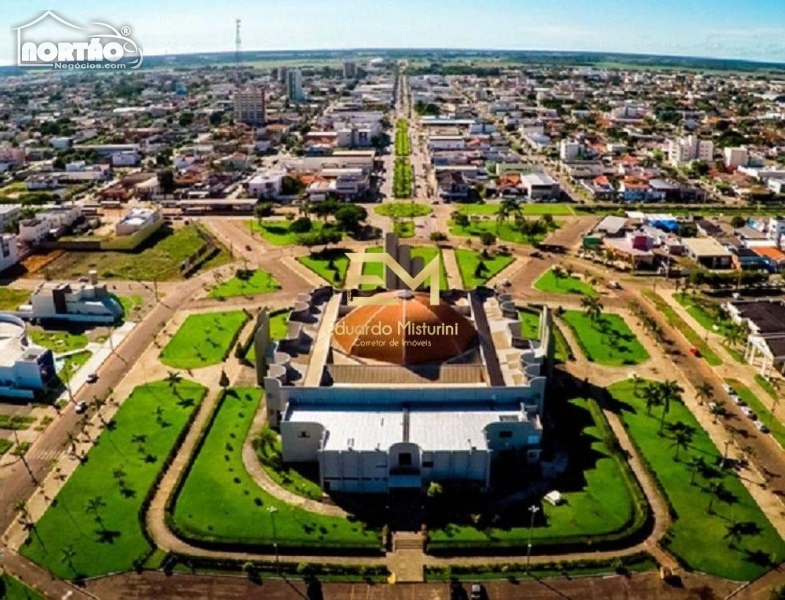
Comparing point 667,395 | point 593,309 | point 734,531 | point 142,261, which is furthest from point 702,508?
point 142,261

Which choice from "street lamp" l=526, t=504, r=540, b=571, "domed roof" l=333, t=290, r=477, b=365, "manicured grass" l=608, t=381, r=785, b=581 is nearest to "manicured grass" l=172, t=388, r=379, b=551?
"street lamp" l=526, t=504, r=540, b=571

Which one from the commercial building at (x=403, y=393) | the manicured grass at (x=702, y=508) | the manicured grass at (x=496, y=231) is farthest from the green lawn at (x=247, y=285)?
the manicured grass at (x=702, y=508)

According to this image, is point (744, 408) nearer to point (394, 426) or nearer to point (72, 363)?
point (394, 426)

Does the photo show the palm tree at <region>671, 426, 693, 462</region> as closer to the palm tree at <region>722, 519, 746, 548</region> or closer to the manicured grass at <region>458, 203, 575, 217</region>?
the palm tree at <region>722, 519, 746, 548</region>

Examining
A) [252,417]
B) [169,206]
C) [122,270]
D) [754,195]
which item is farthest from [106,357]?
[754,195]

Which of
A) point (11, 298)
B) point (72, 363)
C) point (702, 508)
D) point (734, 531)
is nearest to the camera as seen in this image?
point (734, 531)

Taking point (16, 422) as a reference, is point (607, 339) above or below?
above

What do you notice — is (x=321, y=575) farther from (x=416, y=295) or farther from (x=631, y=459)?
(x=416, y=295)
